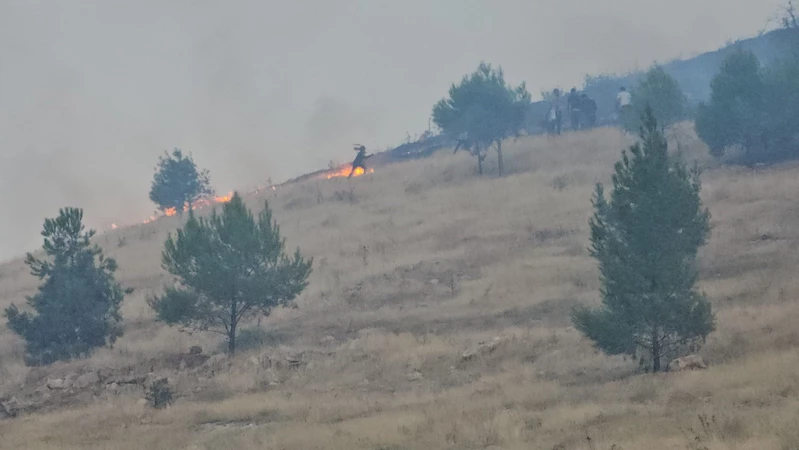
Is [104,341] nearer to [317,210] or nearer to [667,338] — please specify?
[667,338]

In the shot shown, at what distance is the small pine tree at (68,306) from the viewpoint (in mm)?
27047

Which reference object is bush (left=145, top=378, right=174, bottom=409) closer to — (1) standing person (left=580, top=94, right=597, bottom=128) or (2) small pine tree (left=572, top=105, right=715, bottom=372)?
(2) small pine tree (left=572, top=105, right=715, bottom=372)

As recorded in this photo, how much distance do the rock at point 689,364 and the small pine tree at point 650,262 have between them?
0.47 meters

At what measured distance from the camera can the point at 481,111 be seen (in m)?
58.3

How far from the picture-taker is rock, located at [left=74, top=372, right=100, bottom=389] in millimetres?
21828

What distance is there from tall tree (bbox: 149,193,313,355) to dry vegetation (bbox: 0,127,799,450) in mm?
1563

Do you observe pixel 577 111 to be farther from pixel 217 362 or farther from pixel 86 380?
pixel 86 380

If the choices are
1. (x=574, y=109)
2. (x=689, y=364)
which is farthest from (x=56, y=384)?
(x=574, y=109)

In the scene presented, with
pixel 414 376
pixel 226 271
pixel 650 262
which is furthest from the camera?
pixel 226 271

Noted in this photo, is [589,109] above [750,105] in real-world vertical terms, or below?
above

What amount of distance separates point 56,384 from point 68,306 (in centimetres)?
584

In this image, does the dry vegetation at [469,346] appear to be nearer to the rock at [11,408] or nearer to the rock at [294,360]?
the rock at [294,360]

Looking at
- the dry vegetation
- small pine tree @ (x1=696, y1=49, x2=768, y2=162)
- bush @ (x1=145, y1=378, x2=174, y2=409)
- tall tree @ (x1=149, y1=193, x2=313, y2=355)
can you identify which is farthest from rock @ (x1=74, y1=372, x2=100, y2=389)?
small pine tree @ (x1=696, y1=49, x2=768, y2=162)

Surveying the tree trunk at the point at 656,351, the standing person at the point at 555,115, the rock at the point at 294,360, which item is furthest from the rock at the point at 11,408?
the standing person at the point at 555,115
